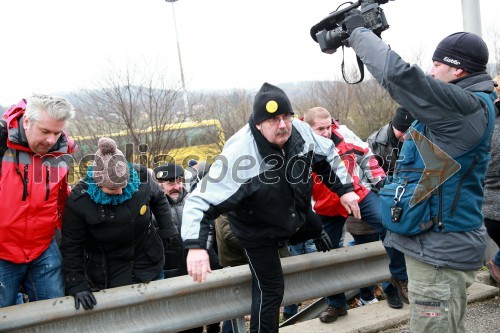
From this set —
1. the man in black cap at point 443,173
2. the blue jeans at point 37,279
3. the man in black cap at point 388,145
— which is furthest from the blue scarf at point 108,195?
the man in black cap at point 388,145

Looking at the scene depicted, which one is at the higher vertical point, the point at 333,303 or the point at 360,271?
the point at 360,271

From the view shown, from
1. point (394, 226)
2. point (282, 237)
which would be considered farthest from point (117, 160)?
point (394, 226)

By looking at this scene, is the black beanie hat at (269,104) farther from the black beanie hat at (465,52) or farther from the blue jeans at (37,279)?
the blue jeans at (37,279)

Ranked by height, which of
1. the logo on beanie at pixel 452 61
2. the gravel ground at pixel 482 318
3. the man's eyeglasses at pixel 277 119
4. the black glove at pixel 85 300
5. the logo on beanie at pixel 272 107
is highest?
the logo on beanie at pixel 452 61

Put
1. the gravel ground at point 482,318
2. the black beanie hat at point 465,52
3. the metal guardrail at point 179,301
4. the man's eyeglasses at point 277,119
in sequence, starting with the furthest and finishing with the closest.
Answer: the gravel ground at point 482,318 < the man's eyeglasses at point 277,119 < the metal guardrail at point 179,301 < the black beanie hat at point 465,52

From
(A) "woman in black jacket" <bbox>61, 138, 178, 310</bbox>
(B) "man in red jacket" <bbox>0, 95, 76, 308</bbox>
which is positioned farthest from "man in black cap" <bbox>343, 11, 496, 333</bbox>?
(B) "man in red jacket" <bbox>0, 95, 76, 308</bbox>

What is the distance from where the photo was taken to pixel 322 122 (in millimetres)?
4441

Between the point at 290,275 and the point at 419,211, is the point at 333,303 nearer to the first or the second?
the point at 290,275

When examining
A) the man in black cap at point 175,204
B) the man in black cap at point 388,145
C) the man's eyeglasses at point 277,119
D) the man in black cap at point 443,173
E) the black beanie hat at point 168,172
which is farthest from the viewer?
the black beanie hat at point 168,172

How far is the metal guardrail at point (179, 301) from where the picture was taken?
2.89 meters

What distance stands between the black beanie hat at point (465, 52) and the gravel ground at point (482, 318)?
2079 mm

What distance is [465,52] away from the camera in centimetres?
250

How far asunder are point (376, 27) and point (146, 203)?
6.63ft

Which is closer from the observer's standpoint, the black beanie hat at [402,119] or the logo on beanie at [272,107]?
the logo on beanie at [272,107]
